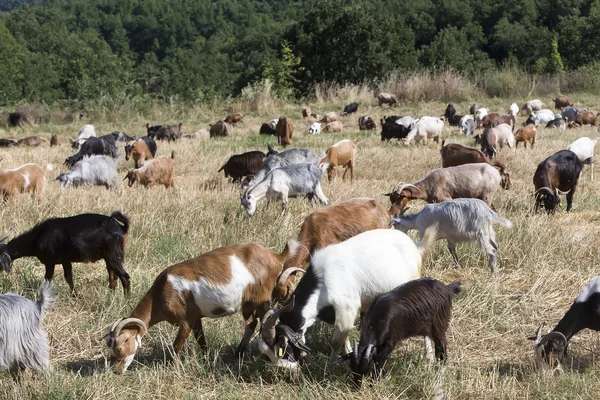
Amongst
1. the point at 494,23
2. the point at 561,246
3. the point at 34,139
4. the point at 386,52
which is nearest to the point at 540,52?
the point at 494,23

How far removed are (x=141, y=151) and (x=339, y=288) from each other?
11.2 m

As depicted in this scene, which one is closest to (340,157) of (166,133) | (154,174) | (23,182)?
(154,174)

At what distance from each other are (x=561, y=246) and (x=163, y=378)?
4.62 metres

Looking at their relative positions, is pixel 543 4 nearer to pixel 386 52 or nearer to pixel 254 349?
pixel 386 52

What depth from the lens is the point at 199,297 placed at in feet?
16.5

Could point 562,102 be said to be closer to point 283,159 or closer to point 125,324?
point 283,159

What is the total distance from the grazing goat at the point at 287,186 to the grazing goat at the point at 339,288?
3835mm

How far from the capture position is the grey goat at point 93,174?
12.4 metres

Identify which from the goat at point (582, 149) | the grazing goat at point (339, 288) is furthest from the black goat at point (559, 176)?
the grazing goat at point (339, 288)

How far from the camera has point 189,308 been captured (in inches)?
199

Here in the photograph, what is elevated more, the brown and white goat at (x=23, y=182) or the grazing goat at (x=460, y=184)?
the brown and white goat at (x=23, y=182)

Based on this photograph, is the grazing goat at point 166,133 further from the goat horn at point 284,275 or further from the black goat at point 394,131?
the goat horn at point 284,275

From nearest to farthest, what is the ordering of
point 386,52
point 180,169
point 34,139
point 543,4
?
point 180,169 < point 34,139 < point 386,52 < point 543,4

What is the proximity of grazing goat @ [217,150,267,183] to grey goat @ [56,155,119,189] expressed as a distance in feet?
6.74
